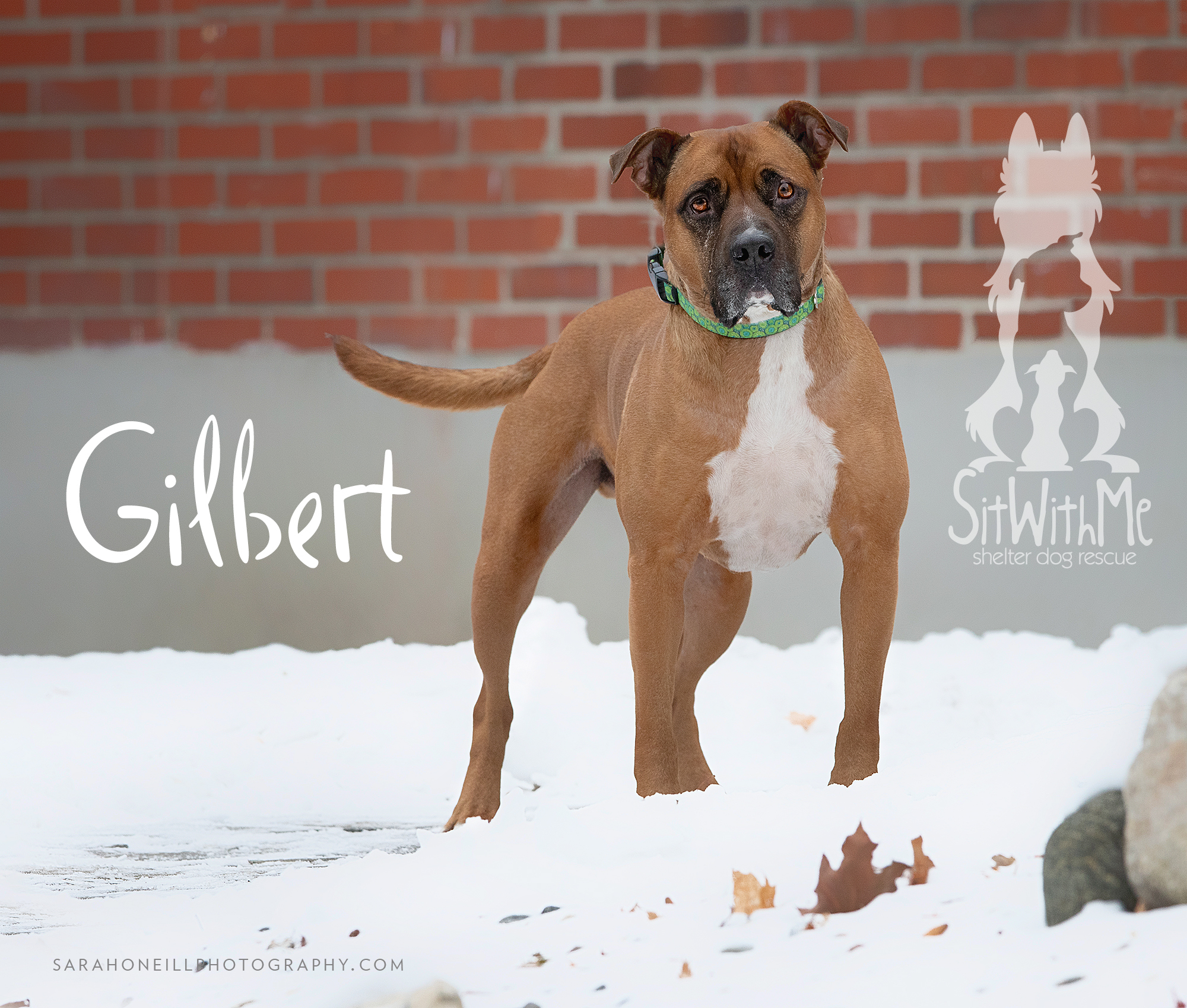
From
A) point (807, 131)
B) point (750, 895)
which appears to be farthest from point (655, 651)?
point (807, 131)

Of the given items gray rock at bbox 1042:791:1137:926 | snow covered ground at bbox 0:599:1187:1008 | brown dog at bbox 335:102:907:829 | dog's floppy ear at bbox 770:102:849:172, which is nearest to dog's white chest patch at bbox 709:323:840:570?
brown dog at bbox 335:102:907:829

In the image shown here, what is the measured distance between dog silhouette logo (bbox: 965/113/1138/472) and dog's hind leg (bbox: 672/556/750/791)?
5.70ft

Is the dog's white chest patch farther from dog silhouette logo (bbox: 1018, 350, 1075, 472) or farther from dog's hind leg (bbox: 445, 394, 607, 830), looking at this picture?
dog silhouette logo (bbox: 1018, 350, 1075, 472)

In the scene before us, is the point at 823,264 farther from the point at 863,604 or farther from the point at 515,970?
the point at 515,970

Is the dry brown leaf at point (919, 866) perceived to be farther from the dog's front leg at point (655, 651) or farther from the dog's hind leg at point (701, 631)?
the dog's hind leg at point (701, 631)

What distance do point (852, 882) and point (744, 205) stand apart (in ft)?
4.87

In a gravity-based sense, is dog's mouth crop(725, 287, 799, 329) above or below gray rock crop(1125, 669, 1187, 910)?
above

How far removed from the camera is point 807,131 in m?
2.98

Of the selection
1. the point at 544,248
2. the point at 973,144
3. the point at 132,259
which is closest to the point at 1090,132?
the point at 973,144

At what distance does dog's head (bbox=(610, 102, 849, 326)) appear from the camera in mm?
2738

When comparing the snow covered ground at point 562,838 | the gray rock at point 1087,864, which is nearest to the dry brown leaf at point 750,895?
the snow covered ground at point 562,838

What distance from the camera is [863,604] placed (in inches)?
112

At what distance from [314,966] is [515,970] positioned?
383 mm

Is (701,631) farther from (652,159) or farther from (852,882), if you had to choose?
(852,882)
